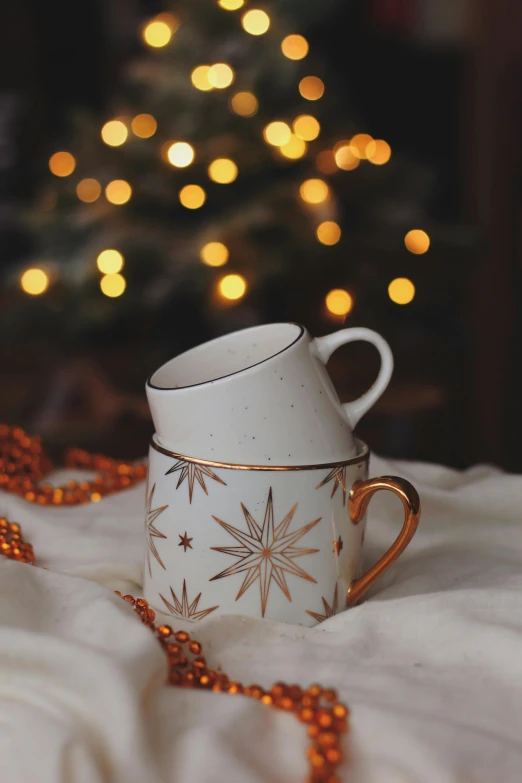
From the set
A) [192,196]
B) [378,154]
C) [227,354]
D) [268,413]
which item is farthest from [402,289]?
[268,413]

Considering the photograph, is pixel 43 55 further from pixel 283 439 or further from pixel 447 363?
pixel 283 439

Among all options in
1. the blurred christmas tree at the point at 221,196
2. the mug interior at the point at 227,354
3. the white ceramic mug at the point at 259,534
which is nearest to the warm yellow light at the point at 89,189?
the blurred christmas tree at the point at 221,196

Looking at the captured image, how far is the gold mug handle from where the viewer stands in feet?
1.92

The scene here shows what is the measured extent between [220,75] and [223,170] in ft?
0.65

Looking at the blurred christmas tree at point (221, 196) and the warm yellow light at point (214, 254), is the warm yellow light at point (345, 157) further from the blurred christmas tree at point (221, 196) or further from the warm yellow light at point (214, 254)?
the warm yellow light at point (214, 254)

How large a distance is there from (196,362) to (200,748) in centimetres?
34

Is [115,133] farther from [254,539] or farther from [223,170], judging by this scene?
[254,539]

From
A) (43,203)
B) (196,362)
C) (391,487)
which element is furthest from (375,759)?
(43,203)

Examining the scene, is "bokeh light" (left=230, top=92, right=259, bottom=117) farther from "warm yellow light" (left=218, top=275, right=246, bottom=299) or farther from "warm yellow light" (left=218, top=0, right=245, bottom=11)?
"warm yellow light" (left=218, top=275, right=246, bottom=299)

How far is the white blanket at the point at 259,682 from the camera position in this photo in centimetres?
40

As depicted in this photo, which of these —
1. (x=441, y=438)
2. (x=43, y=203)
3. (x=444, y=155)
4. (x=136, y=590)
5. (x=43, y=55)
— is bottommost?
(x=441, y=438)

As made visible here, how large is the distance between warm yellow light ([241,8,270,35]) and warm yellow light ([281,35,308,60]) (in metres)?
0.05

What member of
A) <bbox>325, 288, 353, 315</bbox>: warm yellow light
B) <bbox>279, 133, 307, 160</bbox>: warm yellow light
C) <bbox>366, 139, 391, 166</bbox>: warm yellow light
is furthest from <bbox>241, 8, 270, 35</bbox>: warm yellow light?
<bbox>325, 288, 353, 315</bbox>: warm yellow light

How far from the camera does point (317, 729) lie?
42 centimetres
